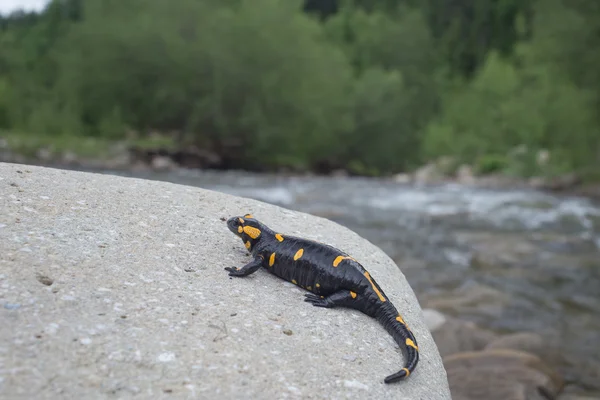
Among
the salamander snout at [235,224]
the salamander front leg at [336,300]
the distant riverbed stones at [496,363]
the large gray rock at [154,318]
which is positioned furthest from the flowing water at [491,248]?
the salamander snout at [235,224]

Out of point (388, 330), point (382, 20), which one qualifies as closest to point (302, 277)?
point (388, 330)

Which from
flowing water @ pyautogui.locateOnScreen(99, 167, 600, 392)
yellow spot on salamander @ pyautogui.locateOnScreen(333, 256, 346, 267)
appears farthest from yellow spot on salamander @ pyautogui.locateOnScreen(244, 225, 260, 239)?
flowing water @ pyautogui.locateOnScreen(99, 167, 600, 392)

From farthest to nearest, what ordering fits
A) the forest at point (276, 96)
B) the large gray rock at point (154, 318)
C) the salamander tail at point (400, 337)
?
1. the forest at point (276, 96)
2. the salamander tail at point (400, 337)
3. the large gray rock at point (154, 318)

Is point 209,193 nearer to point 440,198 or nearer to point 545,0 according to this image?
point 440,198

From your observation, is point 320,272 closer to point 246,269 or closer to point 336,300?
point 336,300

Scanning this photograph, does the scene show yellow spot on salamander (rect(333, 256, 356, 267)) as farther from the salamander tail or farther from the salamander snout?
the salamander snout

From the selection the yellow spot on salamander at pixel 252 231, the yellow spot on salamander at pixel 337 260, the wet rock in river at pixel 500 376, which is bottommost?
the wet rock in river at pixel 500 376

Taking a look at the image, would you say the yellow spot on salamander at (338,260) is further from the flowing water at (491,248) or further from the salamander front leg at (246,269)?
the flowing water at (491,248)
